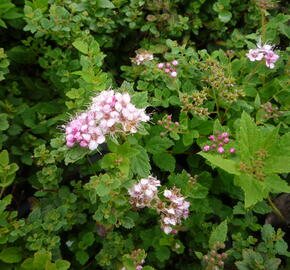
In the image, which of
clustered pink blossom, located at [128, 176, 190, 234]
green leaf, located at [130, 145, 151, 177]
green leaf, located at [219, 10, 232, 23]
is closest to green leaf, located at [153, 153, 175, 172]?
clustered pink blossom, located at [128, 176, 190, 234]

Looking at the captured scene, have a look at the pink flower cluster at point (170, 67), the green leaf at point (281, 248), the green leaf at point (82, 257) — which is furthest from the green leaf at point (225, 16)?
the green leaf at point (82, 257)

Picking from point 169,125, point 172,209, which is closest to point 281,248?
point 172,209

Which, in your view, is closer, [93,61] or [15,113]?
[93,61]

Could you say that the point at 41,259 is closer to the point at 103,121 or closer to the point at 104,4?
the point at 103,121

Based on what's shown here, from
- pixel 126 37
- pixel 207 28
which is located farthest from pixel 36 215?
pixel 207 28

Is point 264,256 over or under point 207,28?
under

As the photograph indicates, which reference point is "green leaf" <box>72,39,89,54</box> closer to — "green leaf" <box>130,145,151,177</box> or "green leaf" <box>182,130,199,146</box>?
"green leaf" <box>130,145,151,177</box>

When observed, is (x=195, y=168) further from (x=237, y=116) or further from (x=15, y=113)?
(x=15, y=113)
